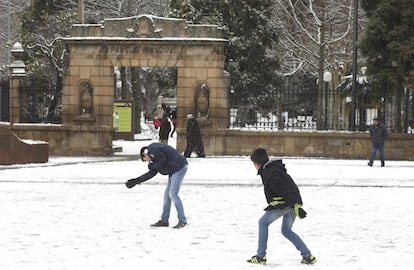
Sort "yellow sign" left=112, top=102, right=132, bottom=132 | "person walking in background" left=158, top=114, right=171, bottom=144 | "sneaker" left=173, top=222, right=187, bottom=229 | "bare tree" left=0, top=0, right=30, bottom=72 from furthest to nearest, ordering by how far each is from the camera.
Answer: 1. "bare tree" left=0, top=0, right=30, bottom=72
2. "yellow sign" left=112, top=102, right=132, bottom=132
3. "person walking in background" left=158, top=114, right=171, bottom=144
4. "sneaker" left=173, top=222, right=187, bottom=229

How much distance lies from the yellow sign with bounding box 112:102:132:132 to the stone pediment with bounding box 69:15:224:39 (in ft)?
24.5

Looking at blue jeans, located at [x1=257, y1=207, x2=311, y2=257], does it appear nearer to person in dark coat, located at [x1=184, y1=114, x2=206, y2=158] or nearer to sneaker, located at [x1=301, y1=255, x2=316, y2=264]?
sneaker, located at [x1=301, y1=255, x2=316, y2=264]

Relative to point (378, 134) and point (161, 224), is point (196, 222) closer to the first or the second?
point (161, 224)

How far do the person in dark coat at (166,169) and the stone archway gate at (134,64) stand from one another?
16204 mm

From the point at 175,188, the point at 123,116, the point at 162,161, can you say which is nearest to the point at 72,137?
the point at 123,116

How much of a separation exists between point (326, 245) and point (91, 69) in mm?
19207

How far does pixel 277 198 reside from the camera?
940cm

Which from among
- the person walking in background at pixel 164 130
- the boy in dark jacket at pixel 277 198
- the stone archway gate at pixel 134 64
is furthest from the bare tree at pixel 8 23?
the boy in dark jacket at pixel 277 198

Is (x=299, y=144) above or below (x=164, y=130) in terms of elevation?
below

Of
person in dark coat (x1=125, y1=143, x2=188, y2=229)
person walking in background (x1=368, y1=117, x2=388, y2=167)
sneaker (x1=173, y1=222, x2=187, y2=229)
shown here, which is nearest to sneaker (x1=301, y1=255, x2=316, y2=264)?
person in dark coat (x1=125, y1=143, x2=188, y2=229)

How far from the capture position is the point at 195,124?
27203mm

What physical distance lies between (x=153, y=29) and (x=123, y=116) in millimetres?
9202

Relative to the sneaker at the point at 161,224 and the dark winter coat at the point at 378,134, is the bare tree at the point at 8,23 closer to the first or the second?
the dark winter coat at the point at 378,134

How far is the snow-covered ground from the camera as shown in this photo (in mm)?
9883
